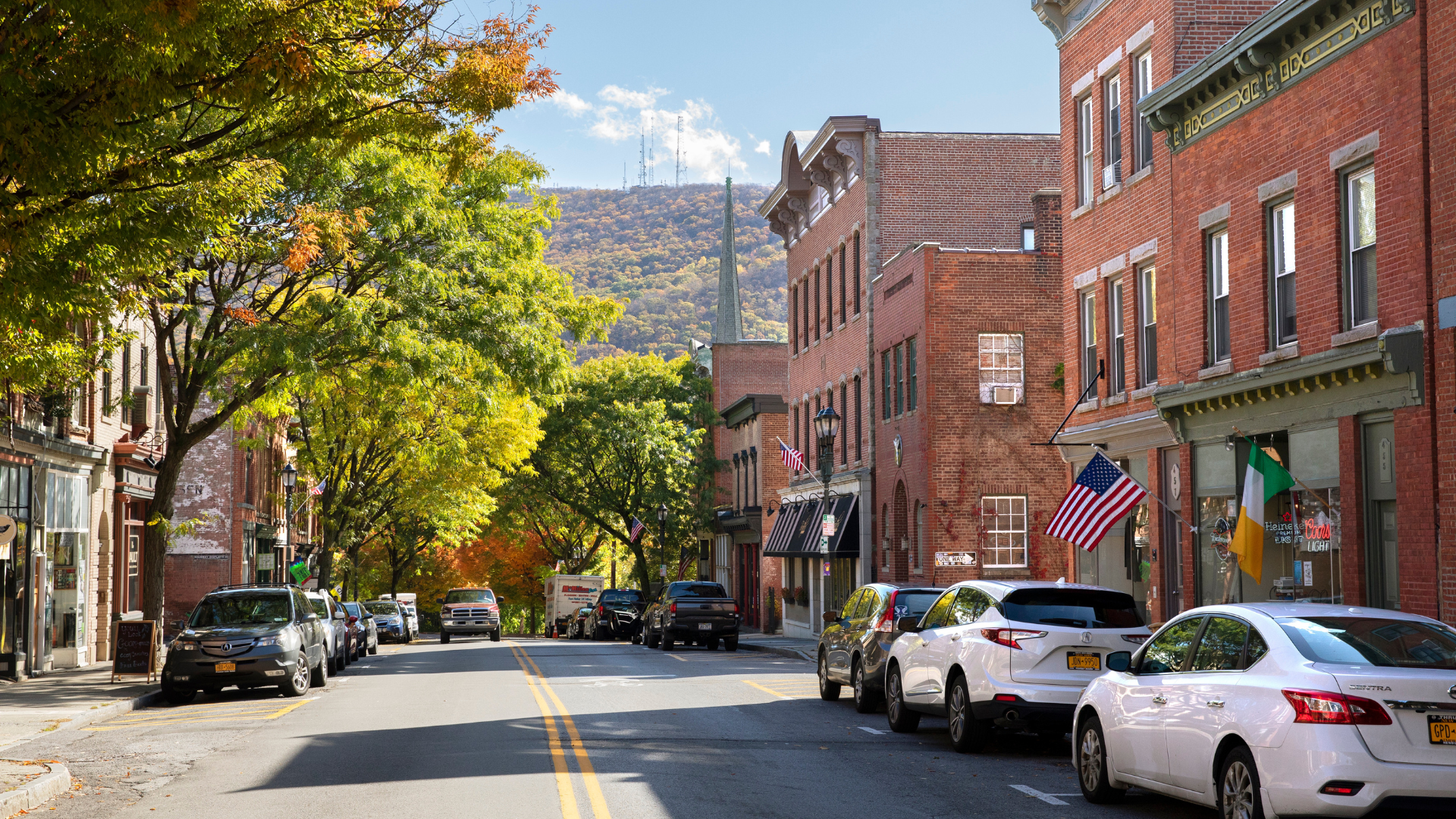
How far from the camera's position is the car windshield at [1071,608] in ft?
45.4

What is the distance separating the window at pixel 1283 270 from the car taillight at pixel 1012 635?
24.6 feet

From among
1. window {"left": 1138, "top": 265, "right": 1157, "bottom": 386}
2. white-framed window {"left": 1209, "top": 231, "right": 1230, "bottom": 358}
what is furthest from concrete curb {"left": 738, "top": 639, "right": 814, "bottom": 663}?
white-framed window {"left": 1209, "top": 231, "right": 1230, "bottom": 358}

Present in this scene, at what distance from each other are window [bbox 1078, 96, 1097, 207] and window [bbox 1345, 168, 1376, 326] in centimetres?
885

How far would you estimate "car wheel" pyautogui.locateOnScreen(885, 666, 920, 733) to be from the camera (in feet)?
52.2

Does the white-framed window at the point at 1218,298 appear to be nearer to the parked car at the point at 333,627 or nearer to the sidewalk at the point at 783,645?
the sidewalk at the point at 783,645

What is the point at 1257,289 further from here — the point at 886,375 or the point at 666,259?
the point at 666,259

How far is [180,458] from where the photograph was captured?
981 inches

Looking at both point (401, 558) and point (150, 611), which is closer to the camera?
point (150, 611)

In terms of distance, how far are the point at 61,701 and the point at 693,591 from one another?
65.5ft

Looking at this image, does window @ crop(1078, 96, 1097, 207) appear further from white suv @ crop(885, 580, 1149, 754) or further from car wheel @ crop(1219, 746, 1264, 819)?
car wheel @ crop(1219, 746, 1264, 819)

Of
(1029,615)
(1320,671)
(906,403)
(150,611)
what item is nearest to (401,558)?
(906,403)

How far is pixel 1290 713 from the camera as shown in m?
8.33

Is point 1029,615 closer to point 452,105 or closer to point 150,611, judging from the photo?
point 452,105

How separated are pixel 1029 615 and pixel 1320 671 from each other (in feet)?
18.0
